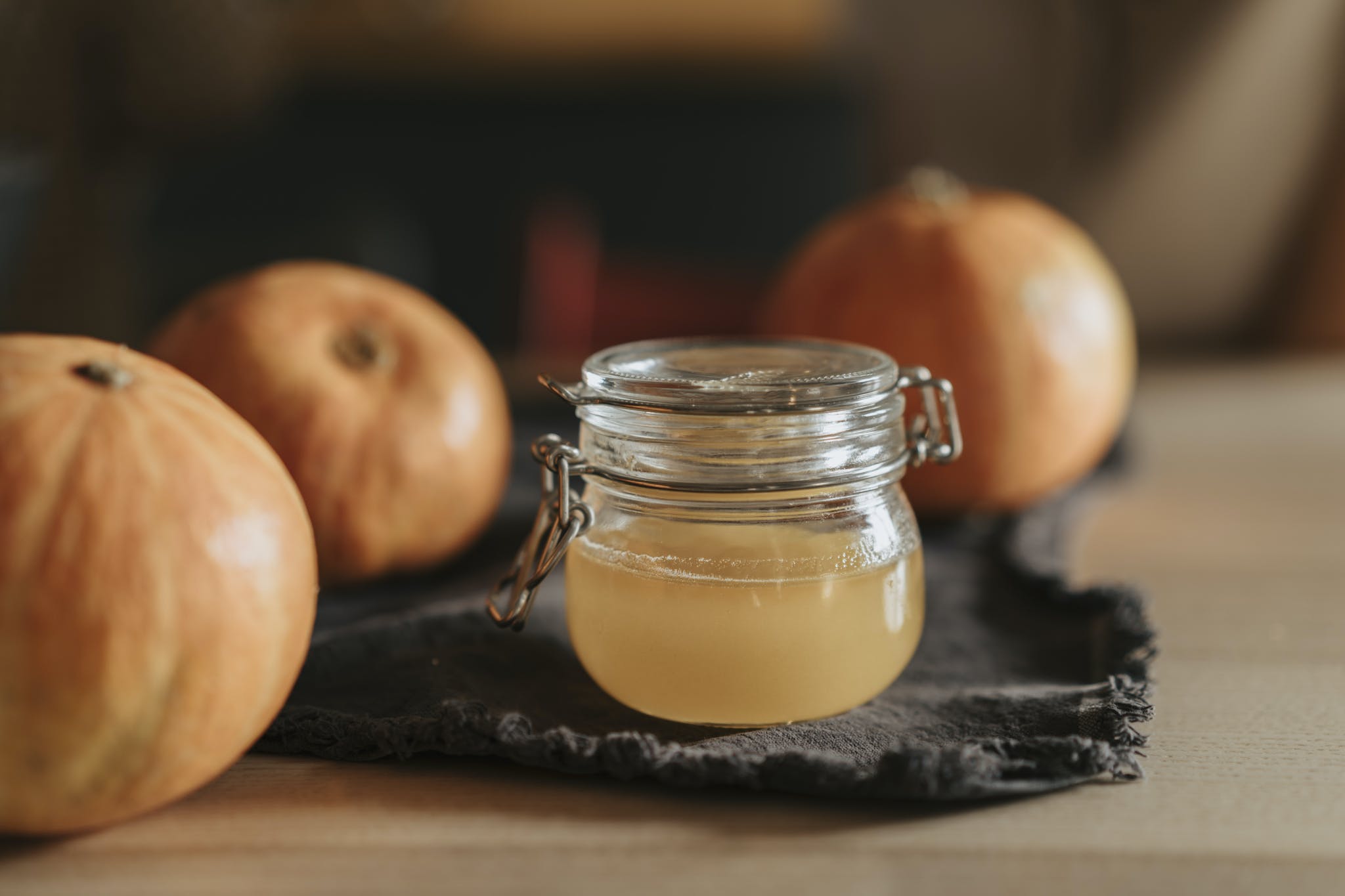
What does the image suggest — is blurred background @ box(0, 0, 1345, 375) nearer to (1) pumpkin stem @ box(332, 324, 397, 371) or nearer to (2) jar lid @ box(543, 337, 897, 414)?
(1) pumpkin stem @ box(332, 324, 397, 371)

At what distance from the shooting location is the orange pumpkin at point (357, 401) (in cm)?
80

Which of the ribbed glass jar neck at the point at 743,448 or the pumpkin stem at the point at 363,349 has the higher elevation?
the ribbed glass jar neck at the point at 743,448

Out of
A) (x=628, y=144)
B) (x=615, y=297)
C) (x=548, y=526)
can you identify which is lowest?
(x=615, y=297)

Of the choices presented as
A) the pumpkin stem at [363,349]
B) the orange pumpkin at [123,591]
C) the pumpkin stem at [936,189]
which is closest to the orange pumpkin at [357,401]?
the pumpkin stem at [363,349]

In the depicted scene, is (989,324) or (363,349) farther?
(989,324)

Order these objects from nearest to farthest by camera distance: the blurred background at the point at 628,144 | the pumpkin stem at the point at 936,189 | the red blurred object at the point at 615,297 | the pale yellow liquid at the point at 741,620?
the pale yellow liquid at the point at 741,620, the pumpkin stem at the point at 936,189, the blurred background at the point at 628,144, the red blurred object at the point at 615,297

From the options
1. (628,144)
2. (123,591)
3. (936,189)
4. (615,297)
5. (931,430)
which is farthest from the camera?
(628,144)

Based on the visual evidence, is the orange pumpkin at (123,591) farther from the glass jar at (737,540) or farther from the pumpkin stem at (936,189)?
the pumpkin stem at (936,189)

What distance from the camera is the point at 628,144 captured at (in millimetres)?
3354

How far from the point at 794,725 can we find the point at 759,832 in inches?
3.8

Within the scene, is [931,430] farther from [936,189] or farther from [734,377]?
[936,189]

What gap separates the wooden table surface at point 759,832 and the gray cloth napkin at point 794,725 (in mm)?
13

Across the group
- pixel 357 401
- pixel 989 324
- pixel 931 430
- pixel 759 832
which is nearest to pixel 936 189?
pixel 989 324

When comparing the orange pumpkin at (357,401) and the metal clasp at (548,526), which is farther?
the orange pumpkin at (357,401)
